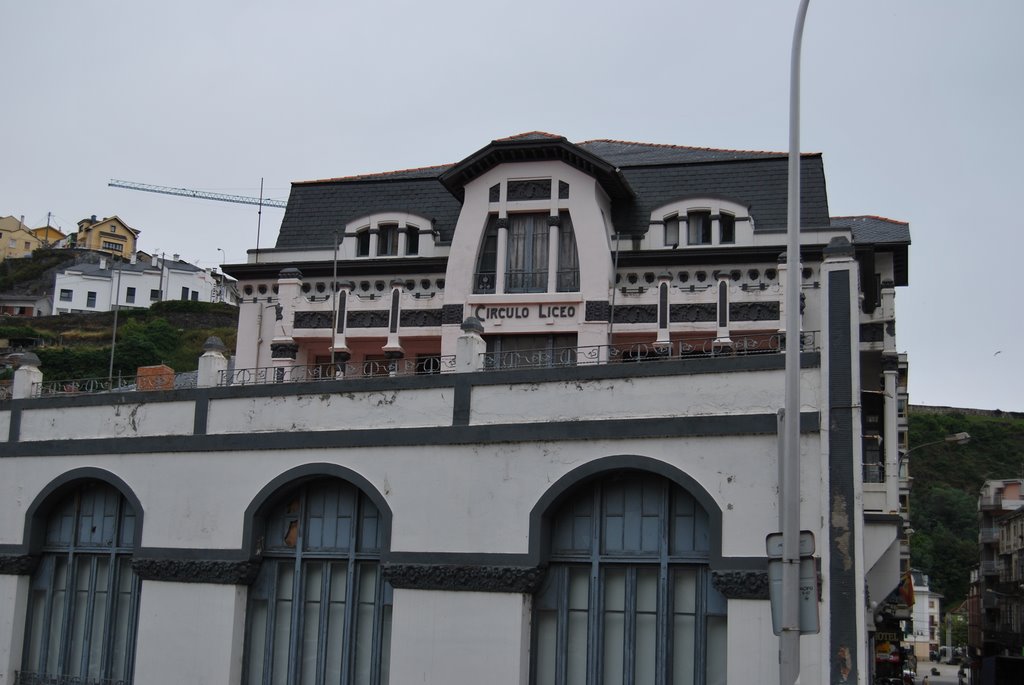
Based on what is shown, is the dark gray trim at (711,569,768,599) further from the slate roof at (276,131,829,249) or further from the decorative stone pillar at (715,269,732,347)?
the slate roof at (276,131,829,249)

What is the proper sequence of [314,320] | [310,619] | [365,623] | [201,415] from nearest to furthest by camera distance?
[365,623], [310,619], [201,415], [314,320]

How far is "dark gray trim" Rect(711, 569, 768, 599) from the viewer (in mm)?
18000

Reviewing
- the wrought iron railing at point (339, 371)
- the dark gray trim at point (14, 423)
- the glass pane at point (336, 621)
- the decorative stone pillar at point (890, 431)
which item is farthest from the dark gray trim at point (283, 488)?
the decorative stone pillar at point (890, 431)

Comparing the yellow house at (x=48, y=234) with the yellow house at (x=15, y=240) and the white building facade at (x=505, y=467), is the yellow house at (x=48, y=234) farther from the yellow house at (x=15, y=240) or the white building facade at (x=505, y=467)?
the white building facade at (x=505, y=467)

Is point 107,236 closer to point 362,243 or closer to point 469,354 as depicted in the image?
point 362,243

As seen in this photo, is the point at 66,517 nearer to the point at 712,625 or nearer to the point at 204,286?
the point at 712,625

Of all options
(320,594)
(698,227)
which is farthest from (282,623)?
(698,227)

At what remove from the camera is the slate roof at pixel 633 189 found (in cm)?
2864

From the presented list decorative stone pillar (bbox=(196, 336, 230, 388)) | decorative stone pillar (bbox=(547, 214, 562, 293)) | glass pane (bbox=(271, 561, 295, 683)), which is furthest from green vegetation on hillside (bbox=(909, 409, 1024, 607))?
glass pane (bbox=(271, 561, 295, 683))

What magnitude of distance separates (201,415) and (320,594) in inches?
173

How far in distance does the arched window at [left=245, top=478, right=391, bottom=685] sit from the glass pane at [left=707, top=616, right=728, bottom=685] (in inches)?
230

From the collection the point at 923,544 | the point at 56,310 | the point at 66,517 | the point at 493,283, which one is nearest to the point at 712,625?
the point at 493,283

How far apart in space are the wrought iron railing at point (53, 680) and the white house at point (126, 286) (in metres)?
89.4

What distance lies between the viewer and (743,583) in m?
18.1
